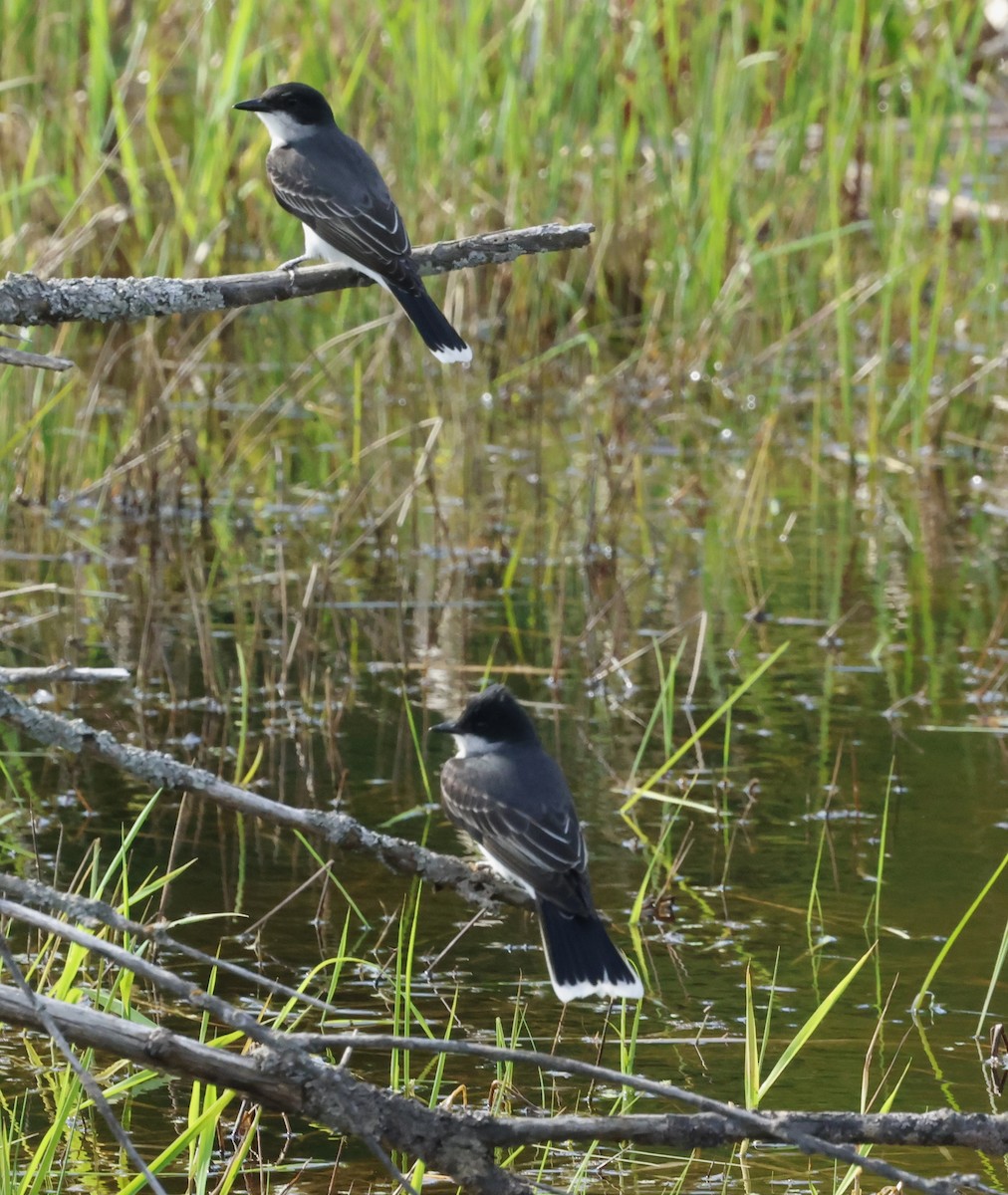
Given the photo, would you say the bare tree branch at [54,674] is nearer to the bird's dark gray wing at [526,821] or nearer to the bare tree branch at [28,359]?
the bare tree branch at [28,359]

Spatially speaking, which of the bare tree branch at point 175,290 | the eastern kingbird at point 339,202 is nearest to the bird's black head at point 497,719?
the eastern kingbird at point 339,202

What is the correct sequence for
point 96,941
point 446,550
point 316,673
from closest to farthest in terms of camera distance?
point 96,941
point 316,673
point 446,550

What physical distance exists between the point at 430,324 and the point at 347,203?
0.56 m

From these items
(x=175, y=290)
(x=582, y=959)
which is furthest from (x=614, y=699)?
(x=175, y=290)

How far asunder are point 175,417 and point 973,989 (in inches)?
202

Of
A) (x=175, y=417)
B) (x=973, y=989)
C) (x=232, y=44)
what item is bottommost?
(x=973, y=989)

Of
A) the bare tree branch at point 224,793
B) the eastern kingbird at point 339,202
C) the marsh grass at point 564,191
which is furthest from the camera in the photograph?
the marsh grass at point 564,191

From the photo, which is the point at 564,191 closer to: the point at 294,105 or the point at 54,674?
the point at 294,105

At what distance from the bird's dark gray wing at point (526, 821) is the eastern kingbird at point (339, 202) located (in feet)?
2.92

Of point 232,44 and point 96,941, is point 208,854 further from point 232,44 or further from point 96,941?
point 232,44

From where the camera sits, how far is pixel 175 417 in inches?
339

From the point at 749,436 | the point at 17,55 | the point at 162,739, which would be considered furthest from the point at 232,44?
the point at 162,739

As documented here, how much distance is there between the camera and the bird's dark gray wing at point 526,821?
401 centimetres

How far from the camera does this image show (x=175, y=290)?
3.33m
